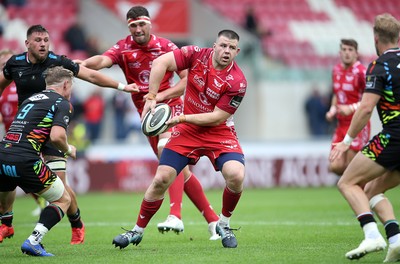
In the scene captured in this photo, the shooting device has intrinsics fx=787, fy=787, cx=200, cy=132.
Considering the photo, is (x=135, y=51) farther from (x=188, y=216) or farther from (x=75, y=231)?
(x=188, y=216)

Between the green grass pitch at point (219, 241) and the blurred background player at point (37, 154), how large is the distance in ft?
1.37

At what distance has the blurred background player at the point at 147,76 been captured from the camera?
9.91 m

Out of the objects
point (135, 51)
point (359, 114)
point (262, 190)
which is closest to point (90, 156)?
point (262, 190)

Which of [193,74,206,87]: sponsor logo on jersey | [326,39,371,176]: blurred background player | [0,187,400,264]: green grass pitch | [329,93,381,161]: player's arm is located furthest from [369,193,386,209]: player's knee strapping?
[326,39,371,176]: blurred background player

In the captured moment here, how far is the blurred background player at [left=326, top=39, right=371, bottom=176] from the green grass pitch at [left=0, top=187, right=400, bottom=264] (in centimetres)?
105

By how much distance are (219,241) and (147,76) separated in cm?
243

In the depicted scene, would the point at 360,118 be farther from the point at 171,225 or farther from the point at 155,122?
the point at 171,225

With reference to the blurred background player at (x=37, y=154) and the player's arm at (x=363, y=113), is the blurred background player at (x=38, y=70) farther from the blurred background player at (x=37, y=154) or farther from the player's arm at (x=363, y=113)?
the player's arm at (x=363, y=113)

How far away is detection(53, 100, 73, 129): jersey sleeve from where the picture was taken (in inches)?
320

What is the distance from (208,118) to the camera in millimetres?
8648

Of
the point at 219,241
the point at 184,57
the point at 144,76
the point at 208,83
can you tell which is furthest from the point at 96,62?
the point at 219,241

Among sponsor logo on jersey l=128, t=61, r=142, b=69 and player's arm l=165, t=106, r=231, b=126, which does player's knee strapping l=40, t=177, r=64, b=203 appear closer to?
player's arm l=165, t=106, r=231, b=126

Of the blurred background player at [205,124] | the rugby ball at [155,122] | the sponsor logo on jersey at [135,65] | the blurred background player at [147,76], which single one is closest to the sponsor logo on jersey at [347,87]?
the blurred background player at [147,76]

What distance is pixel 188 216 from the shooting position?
13.5m
